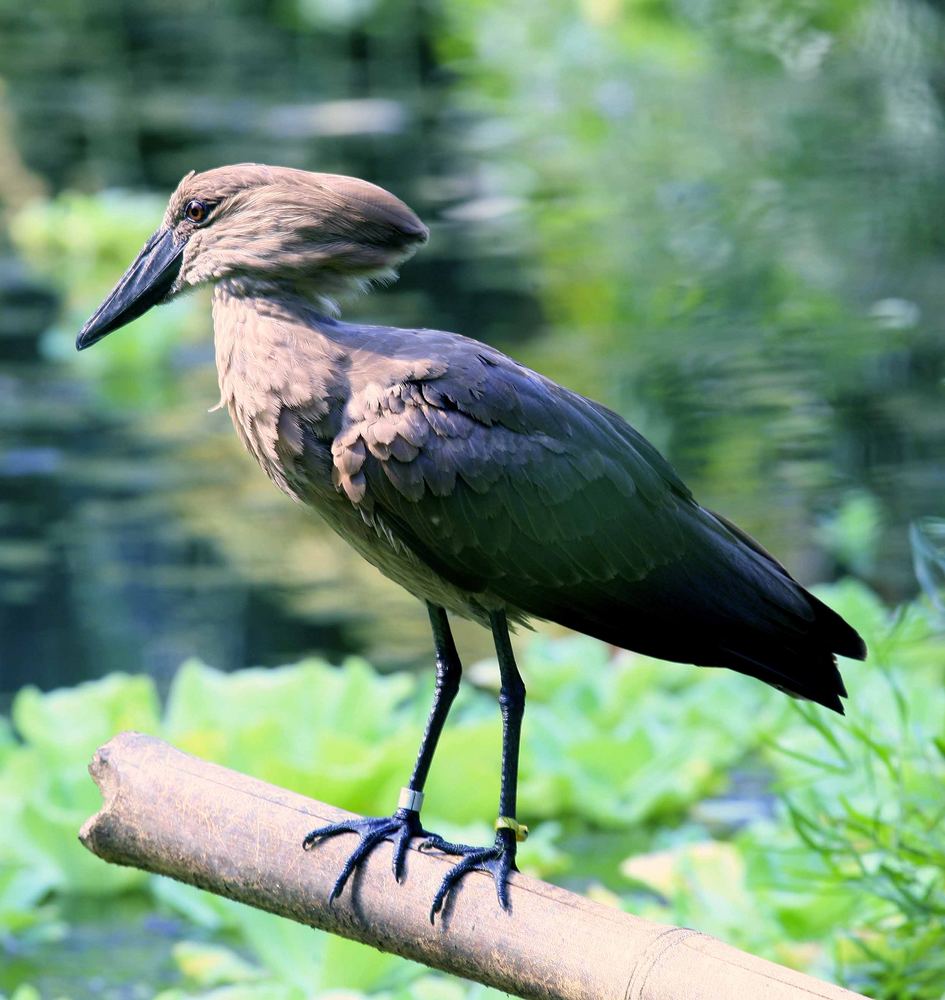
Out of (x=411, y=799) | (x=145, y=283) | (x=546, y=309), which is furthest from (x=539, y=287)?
(x=411, y=799)

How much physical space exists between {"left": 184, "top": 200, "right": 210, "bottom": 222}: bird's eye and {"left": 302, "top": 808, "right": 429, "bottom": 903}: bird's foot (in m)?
0.89

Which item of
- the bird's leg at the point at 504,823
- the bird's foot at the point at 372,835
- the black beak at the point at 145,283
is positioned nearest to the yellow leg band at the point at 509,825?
the bird's leg at the point at 504,823

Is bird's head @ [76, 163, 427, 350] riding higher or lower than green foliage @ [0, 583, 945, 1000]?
higher

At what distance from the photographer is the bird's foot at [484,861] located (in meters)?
2.28

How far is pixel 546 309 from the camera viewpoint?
281 inches

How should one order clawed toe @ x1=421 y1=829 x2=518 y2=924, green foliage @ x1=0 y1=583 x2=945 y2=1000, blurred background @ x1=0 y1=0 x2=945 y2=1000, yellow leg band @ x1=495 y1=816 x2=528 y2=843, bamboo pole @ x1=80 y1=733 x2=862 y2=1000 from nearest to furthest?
bamboo pole @ x1=80 y1=733 x2=862 y2=1000 < clawed toe @ x1=421 y1=829 x2=518 y2=924 < yellow leg band @ x1=495 y1=816 x2=528 y2=843 < green foliage @ x1=0 y1=583 x2=945 y2=1000 < blurred background @ x1=0 y1=0 x2=945 y2=1000

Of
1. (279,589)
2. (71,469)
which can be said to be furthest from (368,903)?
(71,469)

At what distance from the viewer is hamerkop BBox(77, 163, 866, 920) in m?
2.30

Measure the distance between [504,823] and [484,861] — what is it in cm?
7

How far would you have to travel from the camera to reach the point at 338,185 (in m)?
2.38

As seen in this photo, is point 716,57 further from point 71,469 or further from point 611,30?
point 611,30

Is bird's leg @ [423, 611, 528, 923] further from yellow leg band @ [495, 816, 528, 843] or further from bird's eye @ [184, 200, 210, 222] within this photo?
bird's eye @ [184, 200, 210, 222]

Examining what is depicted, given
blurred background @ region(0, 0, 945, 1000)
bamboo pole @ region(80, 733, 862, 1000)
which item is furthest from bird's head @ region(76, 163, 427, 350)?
blurred background @ region(0, 0, 945, 1000)

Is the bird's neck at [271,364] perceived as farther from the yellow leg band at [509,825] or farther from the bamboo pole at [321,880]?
the yellow leg band at [509,825]
